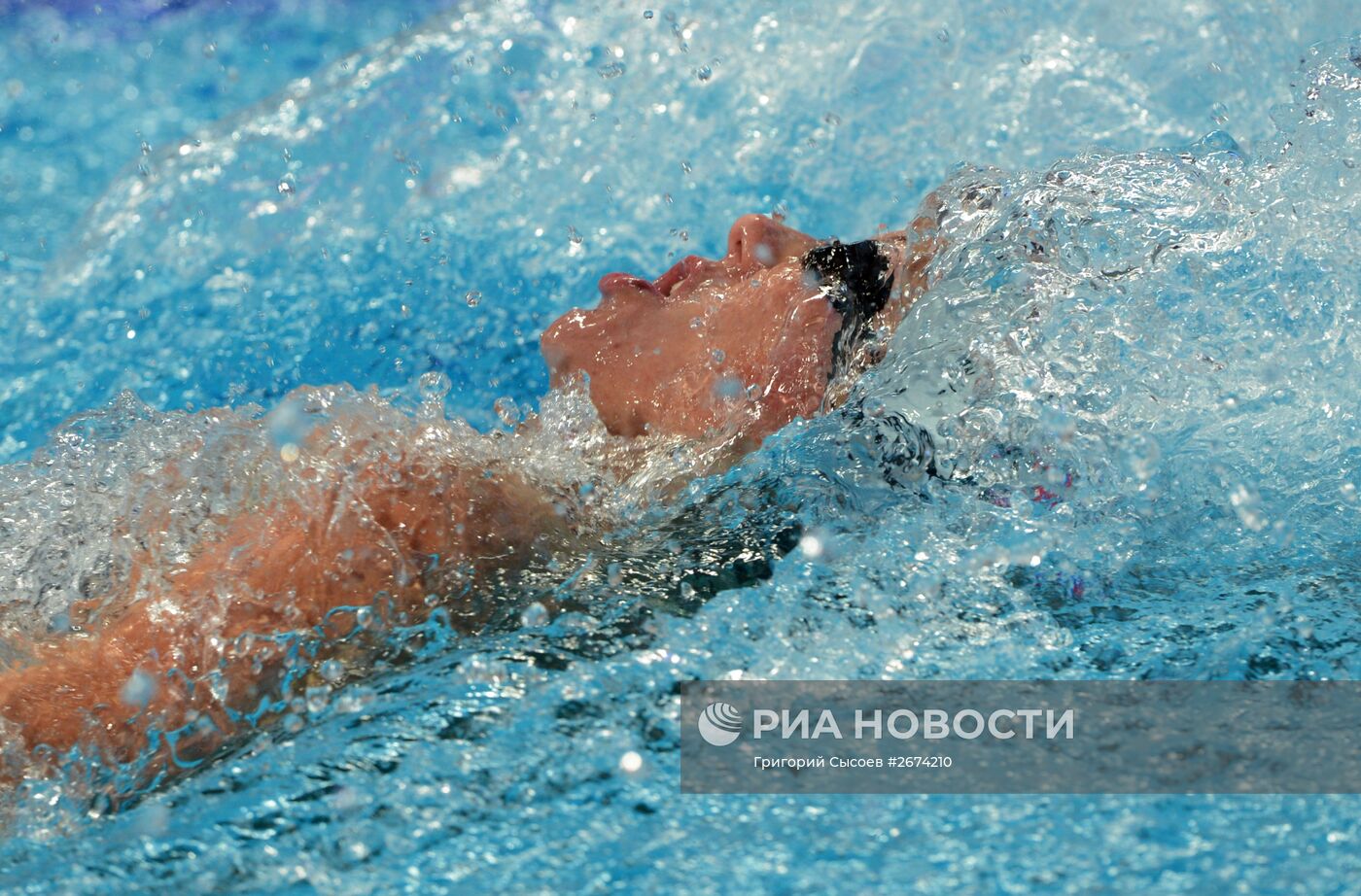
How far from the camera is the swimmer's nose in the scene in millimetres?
1396

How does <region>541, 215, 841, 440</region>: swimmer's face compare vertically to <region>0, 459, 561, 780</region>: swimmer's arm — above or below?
Answer: above

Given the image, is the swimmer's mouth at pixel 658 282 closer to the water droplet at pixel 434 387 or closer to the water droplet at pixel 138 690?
the water droplet at pixel 434 387

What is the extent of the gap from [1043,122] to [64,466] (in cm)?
167

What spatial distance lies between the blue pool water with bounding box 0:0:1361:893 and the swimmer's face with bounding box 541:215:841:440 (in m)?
0.08

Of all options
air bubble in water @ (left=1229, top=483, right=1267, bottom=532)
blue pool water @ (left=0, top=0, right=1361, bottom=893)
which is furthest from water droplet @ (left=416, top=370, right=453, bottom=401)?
air bubble in water @ (left=1229, top=483, right=1267, bottom=532)

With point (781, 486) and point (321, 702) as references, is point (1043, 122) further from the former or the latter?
point (321, 702)

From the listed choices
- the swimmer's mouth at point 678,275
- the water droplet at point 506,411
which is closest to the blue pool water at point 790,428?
the water droplet at point 506,411

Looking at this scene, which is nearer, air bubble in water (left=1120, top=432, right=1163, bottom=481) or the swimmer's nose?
air bubble in water (left=1120, top=432, right=1163, bottom=481)

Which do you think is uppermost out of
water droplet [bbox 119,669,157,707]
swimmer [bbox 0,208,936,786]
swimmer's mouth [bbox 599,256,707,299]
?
swimmer's mouth [bbox 599,256,707,299]

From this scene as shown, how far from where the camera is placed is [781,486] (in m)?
1.18

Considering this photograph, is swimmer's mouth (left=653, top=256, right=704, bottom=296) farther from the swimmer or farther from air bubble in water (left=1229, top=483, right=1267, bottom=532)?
air bubble in water (left=1229, top=483, right=1267, bottom=532)

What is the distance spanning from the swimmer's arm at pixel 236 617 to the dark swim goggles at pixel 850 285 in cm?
40

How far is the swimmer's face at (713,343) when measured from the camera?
1276mm

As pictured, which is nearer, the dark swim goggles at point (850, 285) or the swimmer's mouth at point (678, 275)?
the dark swim goggles at point (850, 285)
